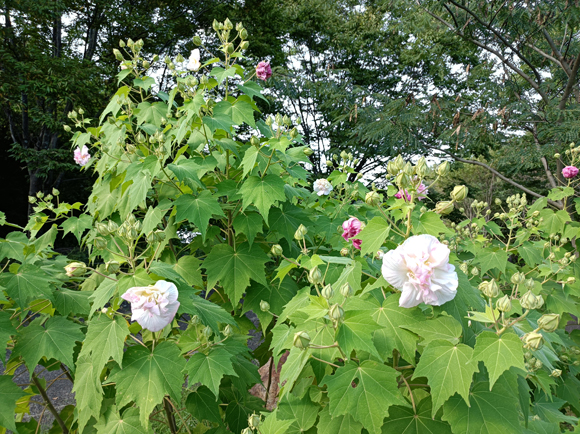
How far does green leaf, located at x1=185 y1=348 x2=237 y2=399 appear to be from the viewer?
1.35 metres

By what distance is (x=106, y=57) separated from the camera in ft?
35.0

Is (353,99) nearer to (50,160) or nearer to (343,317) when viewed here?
(50,160)

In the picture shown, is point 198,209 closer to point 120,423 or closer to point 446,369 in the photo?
point 120,423

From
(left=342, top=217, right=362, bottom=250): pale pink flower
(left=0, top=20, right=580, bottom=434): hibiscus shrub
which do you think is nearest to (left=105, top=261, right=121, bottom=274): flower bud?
(left=0, top=20, right=580, bottom=434): hibiscus shrub

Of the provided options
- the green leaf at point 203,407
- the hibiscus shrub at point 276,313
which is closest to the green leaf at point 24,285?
the hibiscus shrub at point 276,313

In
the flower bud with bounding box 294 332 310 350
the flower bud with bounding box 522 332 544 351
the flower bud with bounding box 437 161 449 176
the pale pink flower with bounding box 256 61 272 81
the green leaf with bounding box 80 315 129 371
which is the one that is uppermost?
the pale pink flower with bounding box 256 61 272 81

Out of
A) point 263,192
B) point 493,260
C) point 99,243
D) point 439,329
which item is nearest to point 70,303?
point 99,243

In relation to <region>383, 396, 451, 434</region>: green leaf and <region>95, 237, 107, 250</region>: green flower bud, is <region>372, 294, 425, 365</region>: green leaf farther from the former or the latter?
<region>95, 237, 107, 250</region>: green flower bud

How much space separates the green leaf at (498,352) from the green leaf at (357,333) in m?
0.25

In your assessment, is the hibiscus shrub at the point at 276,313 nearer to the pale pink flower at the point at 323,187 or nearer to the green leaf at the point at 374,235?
the green leaf at the point at 374,235

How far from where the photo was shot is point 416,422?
3.51ft

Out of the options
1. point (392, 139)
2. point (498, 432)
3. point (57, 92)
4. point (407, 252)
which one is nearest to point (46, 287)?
point (407, 252)

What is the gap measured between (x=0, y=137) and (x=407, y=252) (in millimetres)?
14083

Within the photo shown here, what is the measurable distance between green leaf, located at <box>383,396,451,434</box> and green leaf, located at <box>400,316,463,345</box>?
0.22 metres
